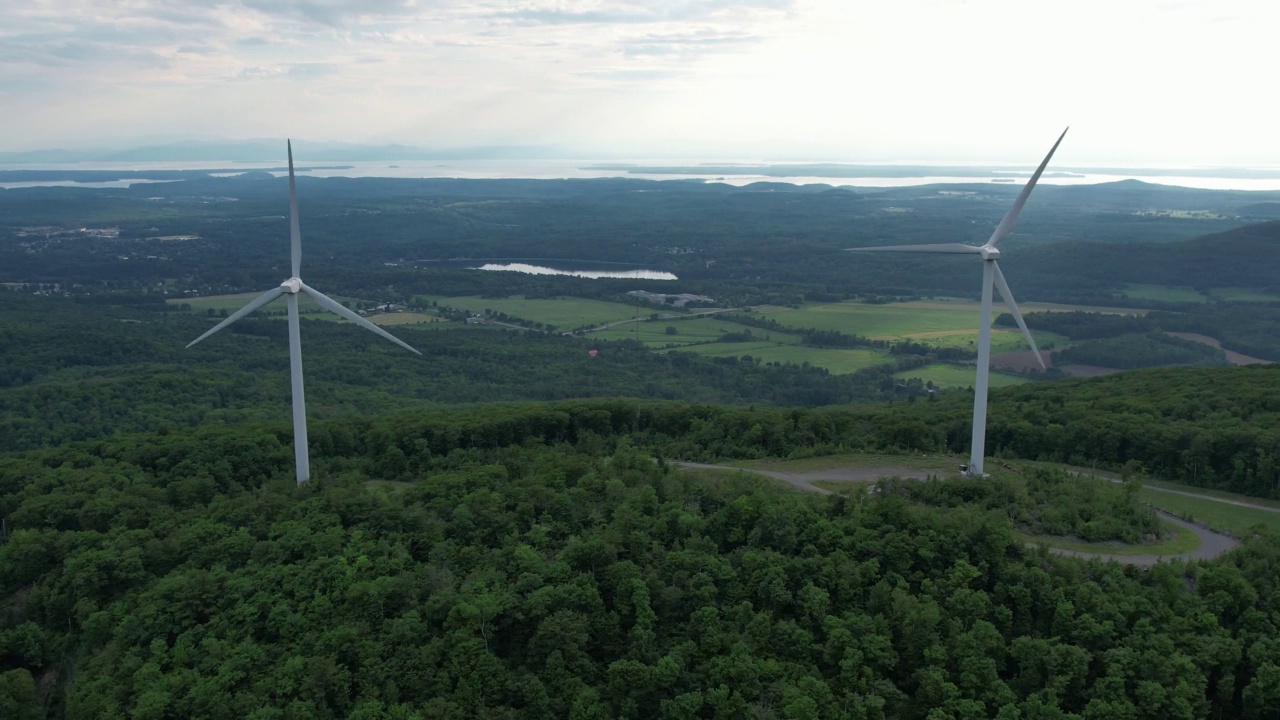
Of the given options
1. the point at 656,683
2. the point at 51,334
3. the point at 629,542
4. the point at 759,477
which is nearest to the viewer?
the point at 656,683

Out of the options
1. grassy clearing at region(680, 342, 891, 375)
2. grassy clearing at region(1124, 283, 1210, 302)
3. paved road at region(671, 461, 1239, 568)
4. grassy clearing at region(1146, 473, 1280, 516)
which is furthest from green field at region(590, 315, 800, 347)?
grassy clearing at region(1146, 473, 1280, 516)

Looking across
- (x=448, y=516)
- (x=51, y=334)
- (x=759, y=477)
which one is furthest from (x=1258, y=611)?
(x=51, y=334)

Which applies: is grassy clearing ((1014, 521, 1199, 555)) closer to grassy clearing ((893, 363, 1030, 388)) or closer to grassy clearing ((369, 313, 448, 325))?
grassy clearing ((893, 363, 1030, 388))

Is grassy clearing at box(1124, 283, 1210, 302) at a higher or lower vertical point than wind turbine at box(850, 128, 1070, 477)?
lower

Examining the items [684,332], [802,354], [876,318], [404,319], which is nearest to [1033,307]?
[876,318]

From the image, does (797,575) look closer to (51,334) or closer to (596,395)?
(596,395)

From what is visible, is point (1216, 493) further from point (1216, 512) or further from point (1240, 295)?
point (1240, 295)
